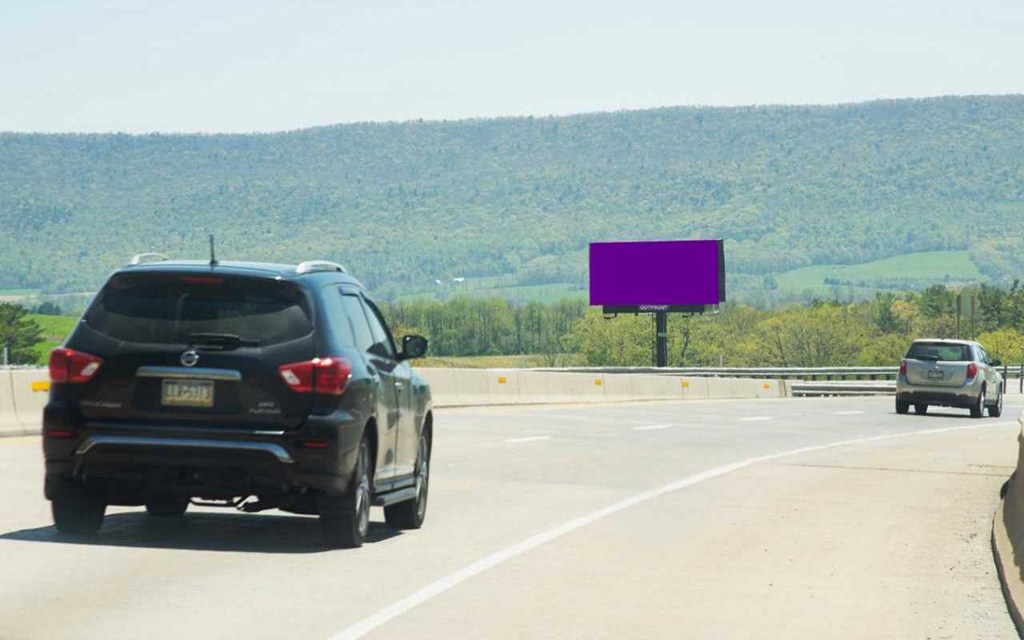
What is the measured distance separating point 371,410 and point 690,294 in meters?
84.5

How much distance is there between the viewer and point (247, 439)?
11.3 m

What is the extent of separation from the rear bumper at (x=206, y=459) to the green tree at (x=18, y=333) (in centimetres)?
16981

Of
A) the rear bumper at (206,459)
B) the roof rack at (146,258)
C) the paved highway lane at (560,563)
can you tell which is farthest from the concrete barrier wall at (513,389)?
the rear bumper at (206,459)

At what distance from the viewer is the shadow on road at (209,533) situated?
1180 cm

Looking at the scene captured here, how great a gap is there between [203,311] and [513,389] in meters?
29.8

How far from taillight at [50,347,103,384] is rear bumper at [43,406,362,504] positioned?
22cm

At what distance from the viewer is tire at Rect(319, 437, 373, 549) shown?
454 inches

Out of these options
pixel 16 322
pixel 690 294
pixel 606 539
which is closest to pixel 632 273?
pixel 690 294

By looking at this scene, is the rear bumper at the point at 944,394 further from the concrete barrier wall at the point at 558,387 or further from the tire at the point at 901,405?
the concrete barrier wall at the point at 558,387

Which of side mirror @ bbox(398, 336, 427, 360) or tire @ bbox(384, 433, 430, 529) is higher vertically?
side mirror @ bbox(398, 336, 427, 360)

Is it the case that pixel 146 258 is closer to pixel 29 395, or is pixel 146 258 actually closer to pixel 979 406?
pixel 29 395

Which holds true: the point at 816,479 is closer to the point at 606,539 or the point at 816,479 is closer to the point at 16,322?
the point at 606,539

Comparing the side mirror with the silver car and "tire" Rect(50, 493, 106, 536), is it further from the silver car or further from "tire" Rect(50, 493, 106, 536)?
the silver car

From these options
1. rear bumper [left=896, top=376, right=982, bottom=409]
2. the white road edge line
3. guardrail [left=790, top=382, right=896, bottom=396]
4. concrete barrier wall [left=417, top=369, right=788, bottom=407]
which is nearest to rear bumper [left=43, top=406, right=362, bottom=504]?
the white road edge line
